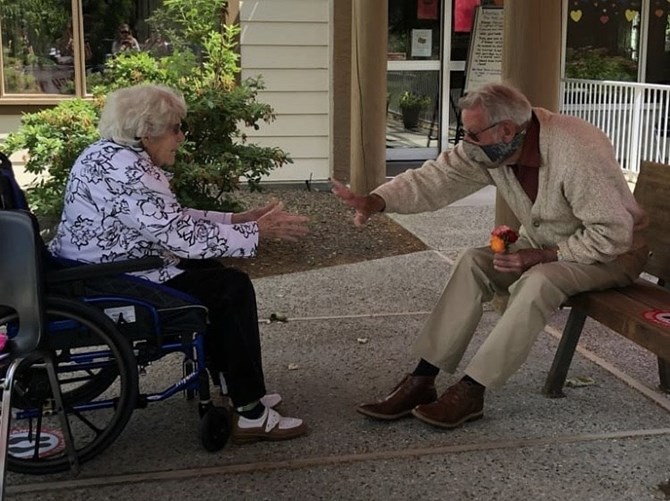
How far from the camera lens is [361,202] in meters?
3.99

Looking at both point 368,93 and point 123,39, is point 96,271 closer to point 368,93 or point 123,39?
point 368,93

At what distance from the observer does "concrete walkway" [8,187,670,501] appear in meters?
3.26

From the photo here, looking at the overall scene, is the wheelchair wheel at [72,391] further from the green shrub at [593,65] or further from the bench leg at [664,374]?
the green shrub at [593,65]

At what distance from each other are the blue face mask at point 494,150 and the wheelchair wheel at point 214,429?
1.43m

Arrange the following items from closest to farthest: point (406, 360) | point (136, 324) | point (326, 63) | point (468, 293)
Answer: point (136, 324)
point (468, 293)
point (406, 360)
point (326, 63)

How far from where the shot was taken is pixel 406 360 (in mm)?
4570

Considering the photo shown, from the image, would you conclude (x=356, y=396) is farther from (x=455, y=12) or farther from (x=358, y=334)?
(x=455, y=12)

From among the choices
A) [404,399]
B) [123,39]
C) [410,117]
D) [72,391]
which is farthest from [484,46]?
[72,391]

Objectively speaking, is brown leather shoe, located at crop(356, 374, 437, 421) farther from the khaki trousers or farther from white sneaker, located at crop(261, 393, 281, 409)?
white sneaker, located at crop(261, 393, 281, 409)

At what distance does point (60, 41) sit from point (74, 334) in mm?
6464

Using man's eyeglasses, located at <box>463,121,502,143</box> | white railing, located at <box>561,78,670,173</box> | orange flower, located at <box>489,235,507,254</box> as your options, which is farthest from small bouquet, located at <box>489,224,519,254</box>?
white railing, located at <box>561,78,670,173</box>

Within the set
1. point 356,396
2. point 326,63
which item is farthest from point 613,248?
point 326,63

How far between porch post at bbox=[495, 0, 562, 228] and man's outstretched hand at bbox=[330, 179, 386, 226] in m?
1.53

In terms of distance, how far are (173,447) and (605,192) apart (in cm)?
192
